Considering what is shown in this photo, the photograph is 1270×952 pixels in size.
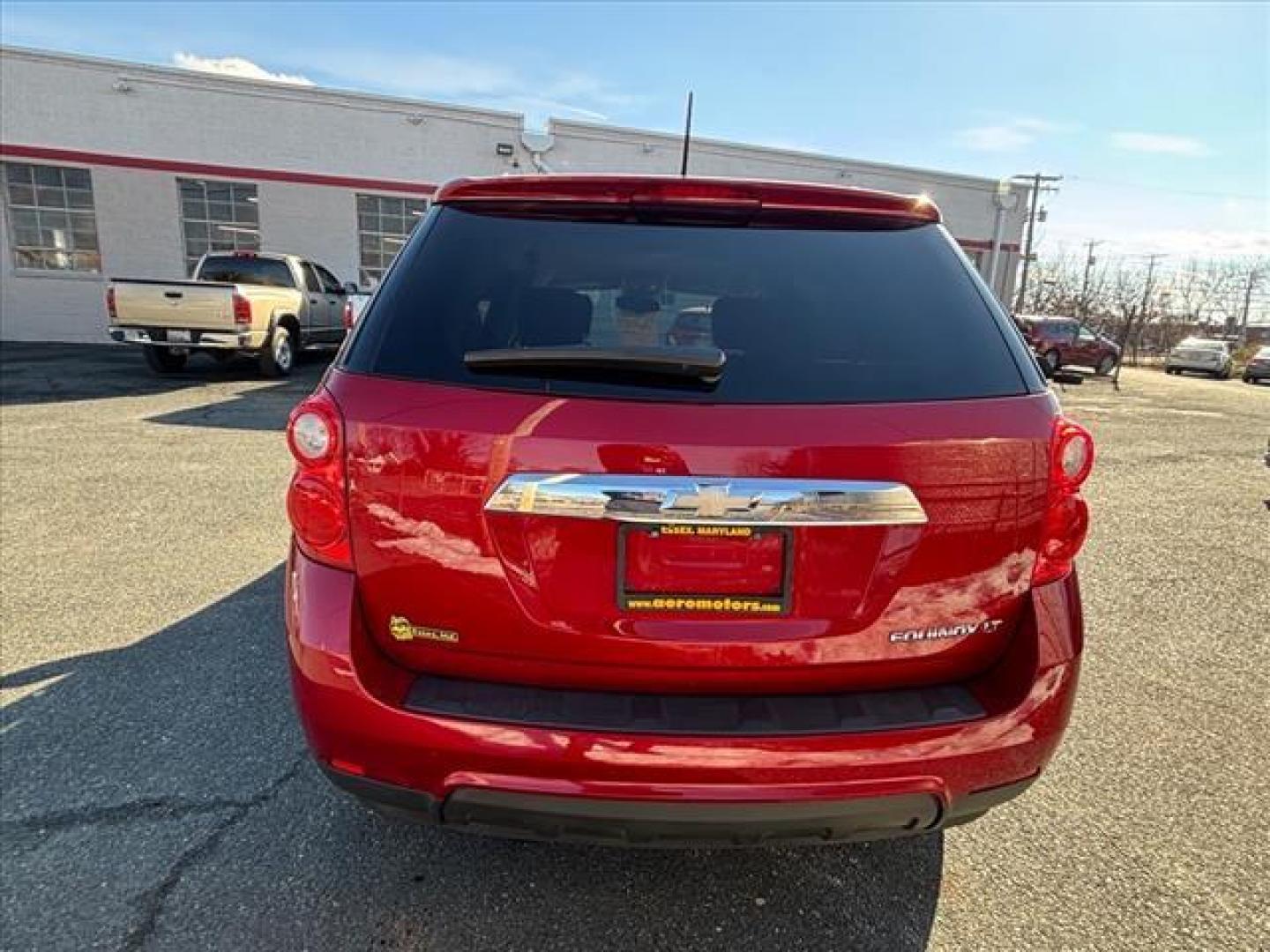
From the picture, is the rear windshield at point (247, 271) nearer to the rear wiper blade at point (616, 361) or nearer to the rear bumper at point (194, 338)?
the rear bumper at point (194, 338)

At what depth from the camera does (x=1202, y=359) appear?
3109 centimetres

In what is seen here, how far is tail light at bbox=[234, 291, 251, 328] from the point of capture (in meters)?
11.8

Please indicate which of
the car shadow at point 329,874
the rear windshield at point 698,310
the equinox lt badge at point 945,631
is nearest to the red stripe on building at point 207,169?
the car shadow at point 329,874

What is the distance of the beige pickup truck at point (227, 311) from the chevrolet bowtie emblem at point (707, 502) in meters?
11.9

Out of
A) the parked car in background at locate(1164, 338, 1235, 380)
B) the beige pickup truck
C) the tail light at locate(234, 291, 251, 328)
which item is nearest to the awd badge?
the beige pickup truck

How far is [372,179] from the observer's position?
1862 centimetres

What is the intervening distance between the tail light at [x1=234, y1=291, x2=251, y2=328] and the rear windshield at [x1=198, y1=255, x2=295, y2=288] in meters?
1.85

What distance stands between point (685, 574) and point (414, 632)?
24.6 inches

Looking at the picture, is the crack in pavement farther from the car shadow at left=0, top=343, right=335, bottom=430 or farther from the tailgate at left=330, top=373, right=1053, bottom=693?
the car shadow at left=0, top=343, right=335, bottom=430

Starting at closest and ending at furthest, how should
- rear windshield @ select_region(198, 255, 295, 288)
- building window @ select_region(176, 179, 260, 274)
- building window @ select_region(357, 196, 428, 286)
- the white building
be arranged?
rear windshield @ select_region(198, 255, 295, 288), the white building, building window @ select_region(176, 179, 260, 274), building window @ select_region(357, 196, 428, 286)

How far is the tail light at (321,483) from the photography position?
5.52ft

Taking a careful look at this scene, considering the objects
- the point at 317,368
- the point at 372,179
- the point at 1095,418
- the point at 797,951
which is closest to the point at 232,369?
the point at 317,368

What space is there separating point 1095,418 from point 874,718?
14562 mm

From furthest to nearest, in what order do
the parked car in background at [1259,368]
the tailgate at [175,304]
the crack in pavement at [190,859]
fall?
1. the parked car in background at [1259,368]
2. the tailgate at [175,304]
3. the crack in pavement at [190,859]
